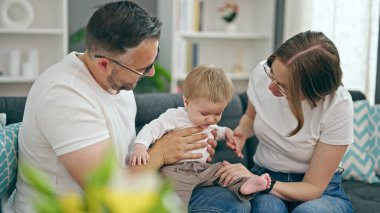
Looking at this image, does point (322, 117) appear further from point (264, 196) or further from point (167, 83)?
point (167, 83)

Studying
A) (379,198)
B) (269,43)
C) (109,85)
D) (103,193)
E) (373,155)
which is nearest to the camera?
(103,193)

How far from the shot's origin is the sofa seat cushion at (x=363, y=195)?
2268 mm

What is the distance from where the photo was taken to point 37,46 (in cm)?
407

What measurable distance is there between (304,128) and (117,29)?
855 millimetres

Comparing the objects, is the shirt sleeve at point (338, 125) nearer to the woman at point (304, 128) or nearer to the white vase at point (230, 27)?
the woman at point (304, 128)

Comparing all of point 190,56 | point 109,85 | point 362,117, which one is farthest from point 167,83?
point 109,85

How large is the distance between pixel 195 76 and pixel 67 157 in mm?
641

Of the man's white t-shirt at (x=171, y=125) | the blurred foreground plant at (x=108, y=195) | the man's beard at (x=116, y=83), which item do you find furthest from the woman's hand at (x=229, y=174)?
the blurred foreground plant at (x=108, y=195)

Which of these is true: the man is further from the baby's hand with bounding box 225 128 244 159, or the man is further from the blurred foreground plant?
the blurred foreground plant

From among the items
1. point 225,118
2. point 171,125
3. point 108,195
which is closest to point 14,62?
point 225,118

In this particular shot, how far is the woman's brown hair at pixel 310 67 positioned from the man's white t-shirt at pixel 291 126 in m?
0.08

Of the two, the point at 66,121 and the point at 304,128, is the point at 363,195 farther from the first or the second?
the point at 66,121

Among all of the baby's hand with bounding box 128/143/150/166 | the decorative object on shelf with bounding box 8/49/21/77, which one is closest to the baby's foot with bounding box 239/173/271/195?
the baby's hand with bounding box 128/143/150/166

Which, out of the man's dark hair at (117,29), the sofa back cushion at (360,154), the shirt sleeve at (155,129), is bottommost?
the sofa back cushion at (360,154)
